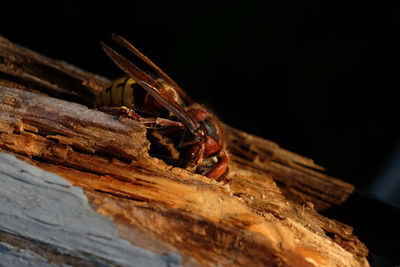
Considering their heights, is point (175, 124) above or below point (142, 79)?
below

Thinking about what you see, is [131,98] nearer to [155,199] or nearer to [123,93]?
[123,93]

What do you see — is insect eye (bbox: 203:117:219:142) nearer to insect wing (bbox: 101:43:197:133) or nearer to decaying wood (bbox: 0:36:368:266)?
insect wing (bbox: 101:43:197:133)

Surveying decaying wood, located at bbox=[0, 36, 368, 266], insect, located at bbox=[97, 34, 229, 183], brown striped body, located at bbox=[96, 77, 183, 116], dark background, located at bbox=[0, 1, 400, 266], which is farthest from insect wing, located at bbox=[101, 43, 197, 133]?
dark background, located at bbox=[0, 1, 400, 266]

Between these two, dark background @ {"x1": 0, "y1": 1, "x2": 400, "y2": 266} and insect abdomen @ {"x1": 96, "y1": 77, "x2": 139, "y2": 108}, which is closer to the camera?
insect abdomen @ {"x1": 96, "y1": 77, "x2": 139, "y2": 108}

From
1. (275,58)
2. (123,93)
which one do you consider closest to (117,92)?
(123,93)

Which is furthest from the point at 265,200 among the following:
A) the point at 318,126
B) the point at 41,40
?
the point at 41,40

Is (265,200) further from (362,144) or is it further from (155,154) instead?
(362,144)
